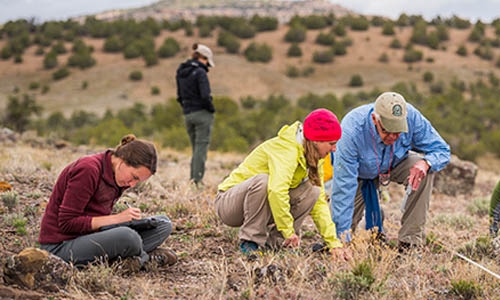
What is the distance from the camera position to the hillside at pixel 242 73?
3375cm

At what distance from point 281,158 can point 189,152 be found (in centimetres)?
952

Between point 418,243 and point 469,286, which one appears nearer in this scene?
point 469,286

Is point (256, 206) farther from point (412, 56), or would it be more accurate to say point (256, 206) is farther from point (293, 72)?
point (412, 56)

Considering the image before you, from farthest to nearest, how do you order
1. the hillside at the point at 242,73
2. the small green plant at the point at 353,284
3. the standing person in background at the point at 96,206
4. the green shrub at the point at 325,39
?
the green shrub at the point at 325,39 < the hillside at the point at 242,73 < the standing person in background at the point at 96,206 < the small green plant at the point at 353,284

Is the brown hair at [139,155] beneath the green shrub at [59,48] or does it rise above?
beneath

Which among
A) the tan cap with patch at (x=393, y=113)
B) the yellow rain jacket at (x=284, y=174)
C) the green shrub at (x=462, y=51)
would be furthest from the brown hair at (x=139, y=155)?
the green shrub at (x=462, y=51)

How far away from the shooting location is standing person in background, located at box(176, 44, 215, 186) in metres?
7.35

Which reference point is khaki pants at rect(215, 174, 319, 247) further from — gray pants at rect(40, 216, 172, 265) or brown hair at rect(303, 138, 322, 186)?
gray pants at rect(40, 216, 172, 265)

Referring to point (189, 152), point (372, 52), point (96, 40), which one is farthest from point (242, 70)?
point (189, 152)

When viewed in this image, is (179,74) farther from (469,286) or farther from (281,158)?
(469,286)

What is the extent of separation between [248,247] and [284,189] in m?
0.65

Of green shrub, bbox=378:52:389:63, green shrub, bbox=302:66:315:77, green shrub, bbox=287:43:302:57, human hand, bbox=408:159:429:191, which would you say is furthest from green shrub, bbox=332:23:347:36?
human hand, bbox=408:159:429:191

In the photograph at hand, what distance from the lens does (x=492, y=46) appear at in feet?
147

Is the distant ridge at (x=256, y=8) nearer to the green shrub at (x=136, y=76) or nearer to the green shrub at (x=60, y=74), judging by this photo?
the green shrub at (x=60, y=74)
